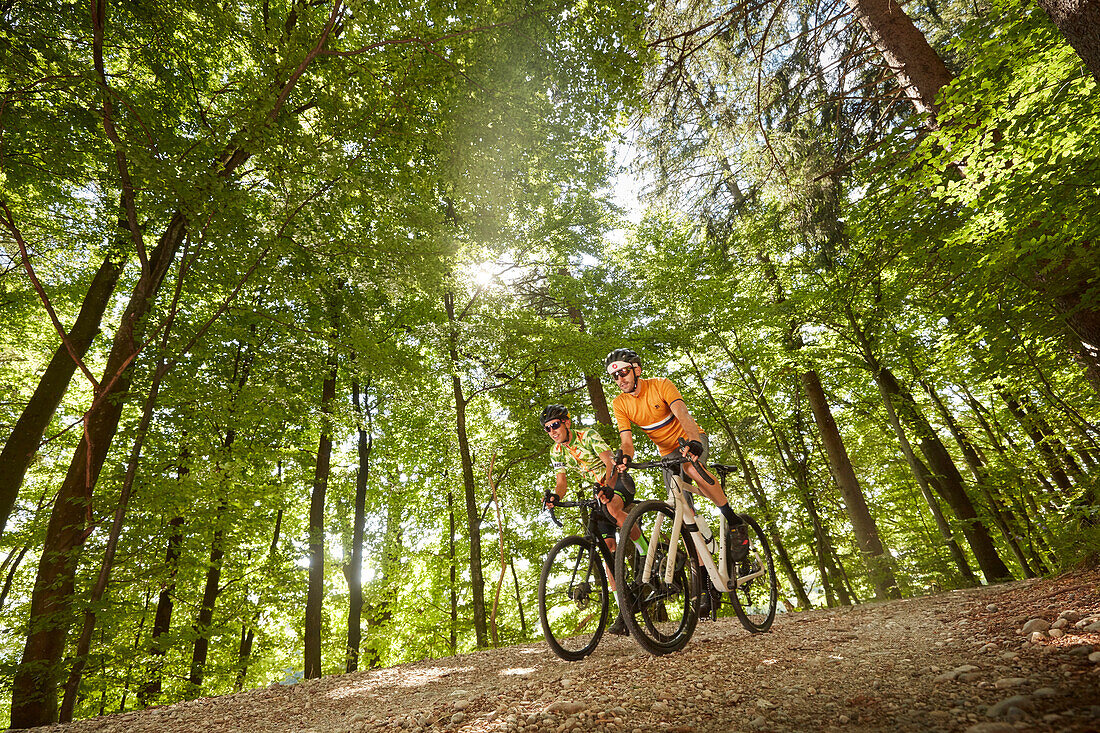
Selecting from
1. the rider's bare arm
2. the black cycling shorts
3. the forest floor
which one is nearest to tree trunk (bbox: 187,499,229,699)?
the forest floor

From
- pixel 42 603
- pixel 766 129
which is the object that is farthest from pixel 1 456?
pixel 766 129

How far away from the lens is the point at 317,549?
412 inches

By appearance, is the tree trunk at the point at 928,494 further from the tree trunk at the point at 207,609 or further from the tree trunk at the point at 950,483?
the tree trunk at the point at 207,609

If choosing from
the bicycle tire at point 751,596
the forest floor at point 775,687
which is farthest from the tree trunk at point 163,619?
the bicycle tire at point 751,596

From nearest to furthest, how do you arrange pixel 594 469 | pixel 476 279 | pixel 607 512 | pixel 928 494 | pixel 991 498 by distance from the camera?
pixel 607 512 → pixel 594 469 → pixel 928 494 → pixel 991 498 → pixel 476 279

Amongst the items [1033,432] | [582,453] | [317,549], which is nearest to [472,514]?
[317,549]

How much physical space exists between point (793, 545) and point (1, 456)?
1691cm

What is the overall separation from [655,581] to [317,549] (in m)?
9.53

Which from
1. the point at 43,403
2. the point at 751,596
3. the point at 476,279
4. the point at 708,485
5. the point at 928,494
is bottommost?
the point at 751,596

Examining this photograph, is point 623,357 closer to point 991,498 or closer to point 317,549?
point 317,549

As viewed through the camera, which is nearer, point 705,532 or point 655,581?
point 655,581

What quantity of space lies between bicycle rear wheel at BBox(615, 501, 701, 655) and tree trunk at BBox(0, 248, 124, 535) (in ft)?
22.0

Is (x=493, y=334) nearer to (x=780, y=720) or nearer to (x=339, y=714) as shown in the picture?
(x=339, y=714)

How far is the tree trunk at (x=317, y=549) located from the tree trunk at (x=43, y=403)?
348cm
